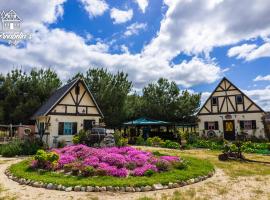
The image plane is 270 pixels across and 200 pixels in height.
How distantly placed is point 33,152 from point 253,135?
916 inches

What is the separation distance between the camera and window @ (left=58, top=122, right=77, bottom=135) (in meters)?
21.4

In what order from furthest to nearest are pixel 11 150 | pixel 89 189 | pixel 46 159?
pixel 11 150, pixel 46 159, pixel 89 189

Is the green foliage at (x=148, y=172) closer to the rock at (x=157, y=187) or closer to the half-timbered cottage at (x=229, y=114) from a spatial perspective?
the rock at (x=157, y=187)

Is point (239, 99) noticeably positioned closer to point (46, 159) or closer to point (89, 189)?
point (46, 159)

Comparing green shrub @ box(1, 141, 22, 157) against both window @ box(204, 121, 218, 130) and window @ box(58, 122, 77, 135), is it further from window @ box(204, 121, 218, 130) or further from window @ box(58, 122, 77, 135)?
window @ box(204, 121, 218, 130)

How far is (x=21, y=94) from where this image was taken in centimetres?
2772

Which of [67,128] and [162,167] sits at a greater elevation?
[67,128]

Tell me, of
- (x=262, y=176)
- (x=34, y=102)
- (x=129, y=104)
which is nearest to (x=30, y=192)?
(x=262, y=176)

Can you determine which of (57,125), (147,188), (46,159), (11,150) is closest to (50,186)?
(46,159)

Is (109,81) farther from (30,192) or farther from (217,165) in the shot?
(30,192)

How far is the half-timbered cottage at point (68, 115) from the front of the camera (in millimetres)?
20875

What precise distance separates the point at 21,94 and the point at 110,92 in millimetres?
10953

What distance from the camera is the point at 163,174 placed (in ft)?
30.7

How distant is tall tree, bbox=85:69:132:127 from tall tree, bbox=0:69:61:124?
5.75m
